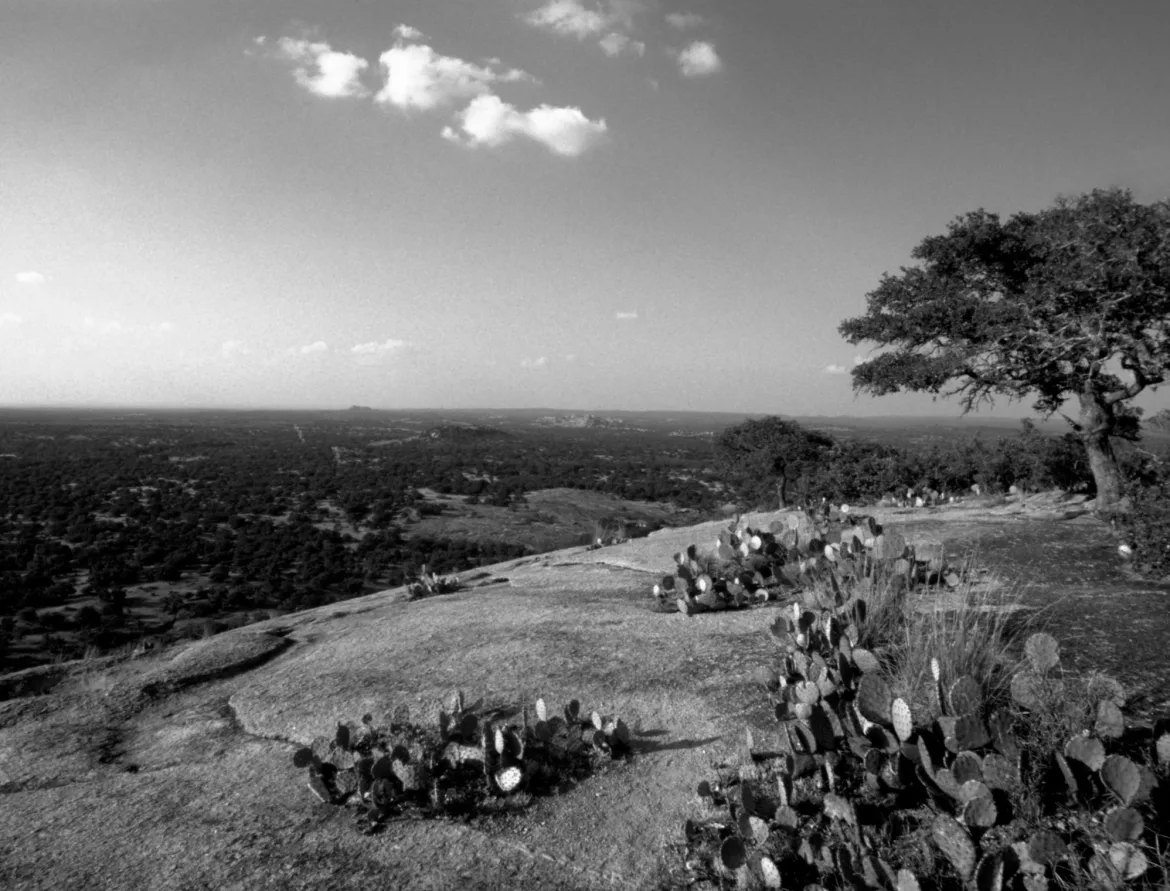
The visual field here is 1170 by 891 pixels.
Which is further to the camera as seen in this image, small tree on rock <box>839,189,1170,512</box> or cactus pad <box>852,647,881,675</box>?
small tree on rock <box>839,189,1170,512</box>

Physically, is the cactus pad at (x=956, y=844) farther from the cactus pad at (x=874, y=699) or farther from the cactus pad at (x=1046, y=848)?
the cactus pad at (x=874, y=699)

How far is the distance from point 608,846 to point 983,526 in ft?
19.9

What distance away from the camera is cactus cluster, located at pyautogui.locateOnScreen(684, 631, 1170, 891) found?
1.91 m

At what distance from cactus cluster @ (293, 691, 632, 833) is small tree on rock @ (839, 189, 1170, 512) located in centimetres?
859

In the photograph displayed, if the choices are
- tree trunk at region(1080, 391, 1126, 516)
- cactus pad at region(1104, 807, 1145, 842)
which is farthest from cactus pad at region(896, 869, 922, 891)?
tree trunk at region(1080, 391, 1126, 516)

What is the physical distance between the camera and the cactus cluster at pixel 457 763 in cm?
264

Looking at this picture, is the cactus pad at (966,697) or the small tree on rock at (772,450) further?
the small tree on rock at (772,450)

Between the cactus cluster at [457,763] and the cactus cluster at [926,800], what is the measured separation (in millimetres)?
606

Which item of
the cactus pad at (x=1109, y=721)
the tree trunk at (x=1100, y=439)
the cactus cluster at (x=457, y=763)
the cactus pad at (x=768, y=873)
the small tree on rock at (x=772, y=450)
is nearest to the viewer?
the cactus pad at (x=768, y=873)

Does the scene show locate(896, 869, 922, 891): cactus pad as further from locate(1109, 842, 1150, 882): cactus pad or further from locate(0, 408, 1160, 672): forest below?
locate(0, 408, 1160, 672): forest below

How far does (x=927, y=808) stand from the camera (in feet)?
7.64

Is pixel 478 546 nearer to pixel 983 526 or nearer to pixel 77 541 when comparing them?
pixel 77 541

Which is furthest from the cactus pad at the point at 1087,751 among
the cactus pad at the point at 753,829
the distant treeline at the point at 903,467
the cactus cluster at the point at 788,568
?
the distant treeline at the point at 903,467

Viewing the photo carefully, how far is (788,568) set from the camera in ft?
16.3
